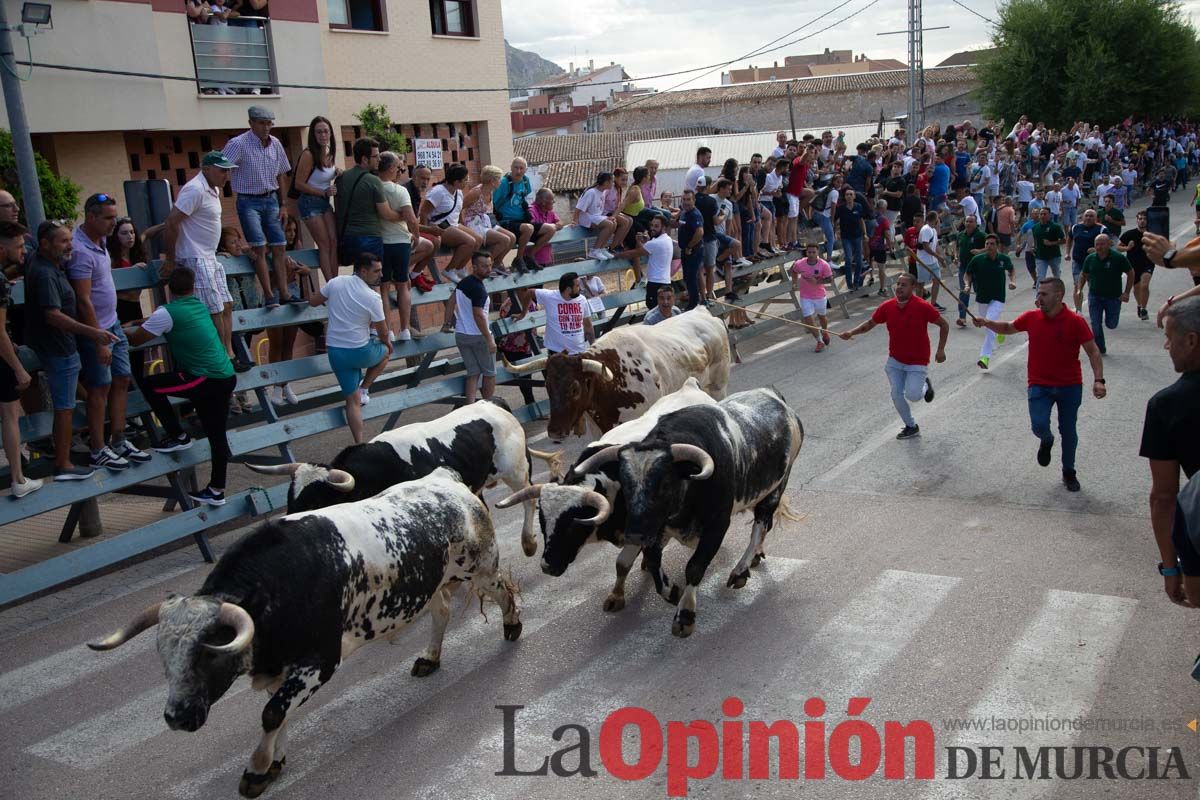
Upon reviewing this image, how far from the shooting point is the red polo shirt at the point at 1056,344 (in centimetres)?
985

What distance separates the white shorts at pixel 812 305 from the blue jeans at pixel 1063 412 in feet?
23.4

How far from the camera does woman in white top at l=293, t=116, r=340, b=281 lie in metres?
11.4

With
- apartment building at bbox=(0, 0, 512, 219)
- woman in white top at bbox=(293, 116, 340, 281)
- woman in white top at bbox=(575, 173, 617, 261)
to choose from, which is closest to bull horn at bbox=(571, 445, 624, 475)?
woman in white top at bbox=(293, 116, 340, 281)

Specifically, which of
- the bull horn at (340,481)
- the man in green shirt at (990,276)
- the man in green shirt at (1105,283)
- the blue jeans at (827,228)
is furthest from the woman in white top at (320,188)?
the blue jeans at (827,228)

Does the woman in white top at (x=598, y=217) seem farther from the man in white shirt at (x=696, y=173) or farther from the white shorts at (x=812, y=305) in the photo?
the white shorts at (x=812, y=305)

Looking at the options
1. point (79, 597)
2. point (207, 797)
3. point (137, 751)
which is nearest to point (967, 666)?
point (207, 797)

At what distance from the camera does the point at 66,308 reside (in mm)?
8766

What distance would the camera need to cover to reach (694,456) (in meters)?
7.11

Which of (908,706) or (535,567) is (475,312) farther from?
(908,706)

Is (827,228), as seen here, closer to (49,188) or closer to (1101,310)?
(1101,310)

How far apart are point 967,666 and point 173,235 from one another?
7924 millimetres

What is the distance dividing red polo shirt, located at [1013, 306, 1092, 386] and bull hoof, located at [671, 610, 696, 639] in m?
4.68

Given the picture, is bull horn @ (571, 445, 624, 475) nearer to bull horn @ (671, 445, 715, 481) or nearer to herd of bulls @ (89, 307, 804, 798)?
herd of bulls @ (89, 307, 804, 798)

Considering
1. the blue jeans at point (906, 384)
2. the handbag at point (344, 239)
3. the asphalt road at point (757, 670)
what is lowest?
the asphalt road at point (757, 670)
